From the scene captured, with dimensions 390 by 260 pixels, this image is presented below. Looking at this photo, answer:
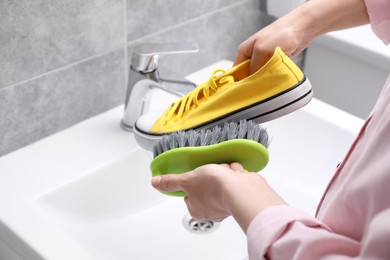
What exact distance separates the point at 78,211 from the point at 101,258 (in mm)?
84

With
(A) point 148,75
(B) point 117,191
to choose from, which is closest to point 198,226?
(B) point 117,191

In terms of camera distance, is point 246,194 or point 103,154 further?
point 103,154

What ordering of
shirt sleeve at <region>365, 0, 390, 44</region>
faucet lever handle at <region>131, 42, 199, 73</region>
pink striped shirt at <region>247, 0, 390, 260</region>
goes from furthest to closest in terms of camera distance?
1. faucet lever handle at <region>131, 42, 199, 73</region>
2. shirt sleeve at <region>365, 0, 390, 44</region>
3. pink striped shirt at <region>247, 0, 390, 260</region>

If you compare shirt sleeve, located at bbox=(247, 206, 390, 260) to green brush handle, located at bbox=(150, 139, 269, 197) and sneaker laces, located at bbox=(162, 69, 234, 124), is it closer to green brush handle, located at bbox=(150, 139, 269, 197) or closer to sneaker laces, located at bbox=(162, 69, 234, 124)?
green brush handle, located at bbox=(150, 139, 269, 197)

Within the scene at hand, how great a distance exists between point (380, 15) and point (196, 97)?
243 millimetres

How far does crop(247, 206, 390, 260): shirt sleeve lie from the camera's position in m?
0.42

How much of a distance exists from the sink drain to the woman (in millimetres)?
265

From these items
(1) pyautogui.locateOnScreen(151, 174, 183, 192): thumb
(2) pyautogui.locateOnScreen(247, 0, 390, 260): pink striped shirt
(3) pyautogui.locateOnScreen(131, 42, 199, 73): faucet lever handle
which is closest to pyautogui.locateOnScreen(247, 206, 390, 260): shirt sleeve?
(2) pyautogui.locateOnScreen(247, 0, 390, 260): pink striped shirt

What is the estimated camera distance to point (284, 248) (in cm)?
43

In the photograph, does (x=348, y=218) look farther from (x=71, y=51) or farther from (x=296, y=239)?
(x=71, y=51)

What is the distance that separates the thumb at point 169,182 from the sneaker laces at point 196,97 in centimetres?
16

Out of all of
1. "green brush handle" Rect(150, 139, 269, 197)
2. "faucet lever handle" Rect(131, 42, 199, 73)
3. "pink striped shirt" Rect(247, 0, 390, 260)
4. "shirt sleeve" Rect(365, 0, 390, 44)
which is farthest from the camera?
"faucet lever handle" Rect(131, 42, 199, 73)

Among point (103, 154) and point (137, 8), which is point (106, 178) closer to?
point (103, 154)

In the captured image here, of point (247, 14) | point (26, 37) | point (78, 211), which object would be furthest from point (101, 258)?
point (247, 14)
